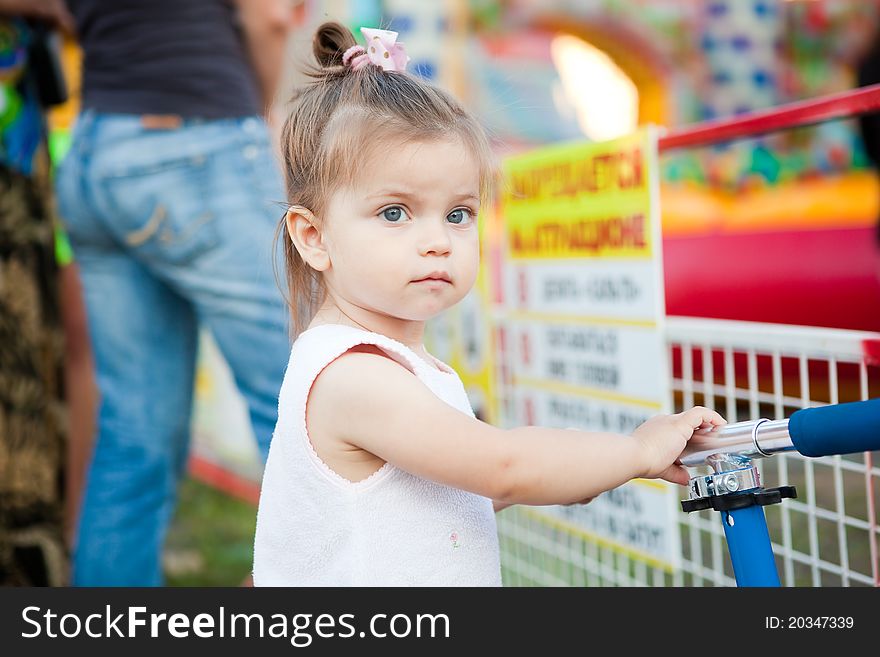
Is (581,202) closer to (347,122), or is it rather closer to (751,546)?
(347,122)

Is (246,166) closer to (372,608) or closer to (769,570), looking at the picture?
(372,608)

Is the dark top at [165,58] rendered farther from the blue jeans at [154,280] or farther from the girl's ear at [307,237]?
the girl's ear at [307,237]

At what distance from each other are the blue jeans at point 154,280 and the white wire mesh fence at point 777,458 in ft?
2.25

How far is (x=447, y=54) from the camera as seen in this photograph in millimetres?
4316

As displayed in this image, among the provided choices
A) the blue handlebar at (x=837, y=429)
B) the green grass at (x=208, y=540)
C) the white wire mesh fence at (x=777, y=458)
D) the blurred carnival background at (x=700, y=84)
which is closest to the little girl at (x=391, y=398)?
the blue handlebar at (x=837, y=429)

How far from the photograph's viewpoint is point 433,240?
111cm

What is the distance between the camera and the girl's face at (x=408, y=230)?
1.11 metres

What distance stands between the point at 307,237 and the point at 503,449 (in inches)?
14.3

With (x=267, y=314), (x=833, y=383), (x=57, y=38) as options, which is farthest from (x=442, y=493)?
(x=57, y=38)

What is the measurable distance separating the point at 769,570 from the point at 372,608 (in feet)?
1.31

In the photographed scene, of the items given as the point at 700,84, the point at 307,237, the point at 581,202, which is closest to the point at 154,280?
the point at 581,202

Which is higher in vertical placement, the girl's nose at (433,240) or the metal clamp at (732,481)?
the girl's nose at (433,240)

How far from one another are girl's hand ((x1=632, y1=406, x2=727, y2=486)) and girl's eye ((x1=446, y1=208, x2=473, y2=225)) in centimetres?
30

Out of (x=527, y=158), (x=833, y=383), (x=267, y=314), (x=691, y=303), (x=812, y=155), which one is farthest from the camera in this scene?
(x=812, y=155)
